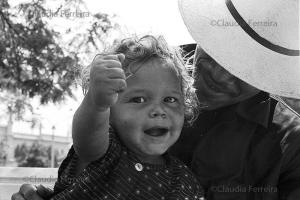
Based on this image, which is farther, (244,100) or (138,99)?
(244,100)

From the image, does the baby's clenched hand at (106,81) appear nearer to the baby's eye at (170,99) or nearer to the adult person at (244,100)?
the baby's eye at (170,99)

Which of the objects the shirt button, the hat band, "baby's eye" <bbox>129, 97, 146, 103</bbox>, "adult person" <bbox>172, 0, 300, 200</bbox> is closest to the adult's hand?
the shirt button

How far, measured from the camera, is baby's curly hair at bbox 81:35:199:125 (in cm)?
169

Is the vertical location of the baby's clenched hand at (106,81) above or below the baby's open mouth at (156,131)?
above

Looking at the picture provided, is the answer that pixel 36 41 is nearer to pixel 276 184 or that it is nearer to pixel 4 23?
pixel 4 23

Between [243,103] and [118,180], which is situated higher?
[243,103]

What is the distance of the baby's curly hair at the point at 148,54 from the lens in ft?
5.56

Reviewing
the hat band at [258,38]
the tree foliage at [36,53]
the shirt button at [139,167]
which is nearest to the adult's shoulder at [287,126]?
the hat band at [258,38]

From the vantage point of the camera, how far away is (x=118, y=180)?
5.29 ft

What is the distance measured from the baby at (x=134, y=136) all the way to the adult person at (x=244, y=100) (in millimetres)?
163

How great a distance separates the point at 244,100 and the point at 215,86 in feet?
0.41

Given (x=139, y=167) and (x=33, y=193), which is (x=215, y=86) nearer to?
(x=139, y=167)

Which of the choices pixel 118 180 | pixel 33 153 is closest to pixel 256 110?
pixel 118 180

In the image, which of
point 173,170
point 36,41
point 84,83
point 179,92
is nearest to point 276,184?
point 173,170
